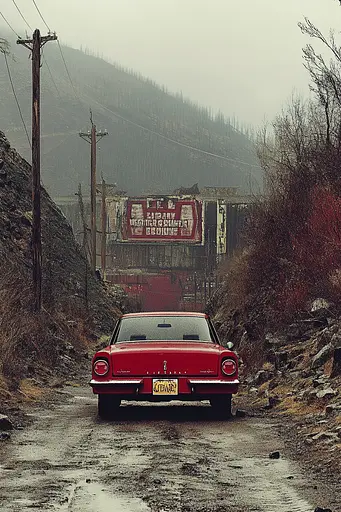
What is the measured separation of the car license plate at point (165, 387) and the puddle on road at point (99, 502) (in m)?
4.66

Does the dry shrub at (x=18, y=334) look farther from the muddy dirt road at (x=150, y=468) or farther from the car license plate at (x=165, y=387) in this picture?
the car license plate at (x=165, y=387)

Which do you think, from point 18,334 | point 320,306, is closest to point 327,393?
point 320,306

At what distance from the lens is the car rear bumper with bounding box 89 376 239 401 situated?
1230cm

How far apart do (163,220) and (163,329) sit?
232 feet

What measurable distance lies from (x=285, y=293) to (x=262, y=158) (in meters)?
24.5

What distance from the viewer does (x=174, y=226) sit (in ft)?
278

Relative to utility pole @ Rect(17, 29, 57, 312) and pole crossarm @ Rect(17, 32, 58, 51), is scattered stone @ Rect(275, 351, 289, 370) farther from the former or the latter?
pole crossarm @ Rect(17, 32, 58, 51)

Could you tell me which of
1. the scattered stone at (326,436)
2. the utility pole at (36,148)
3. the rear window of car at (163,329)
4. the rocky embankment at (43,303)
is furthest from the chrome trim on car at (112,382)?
the utility pole at (36,148)

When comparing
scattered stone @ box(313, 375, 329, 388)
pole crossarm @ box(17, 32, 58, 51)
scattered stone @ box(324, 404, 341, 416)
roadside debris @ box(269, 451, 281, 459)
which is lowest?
scattered stone @ box(313, 375, 329, 388)

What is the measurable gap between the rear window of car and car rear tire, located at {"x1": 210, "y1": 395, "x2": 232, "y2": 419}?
45.2 inches

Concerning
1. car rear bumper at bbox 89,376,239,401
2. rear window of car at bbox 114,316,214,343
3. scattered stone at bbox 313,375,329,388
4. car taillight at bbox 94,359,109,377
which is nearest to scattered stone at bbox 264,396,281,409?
scattered stone at bbox 313,375,329,388

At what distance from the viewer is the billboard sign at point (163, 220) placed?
83.9 meters

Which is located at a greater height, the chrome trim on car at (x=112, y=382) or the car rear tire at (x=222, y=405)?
the chrome trim on car at (x=112, y=382)

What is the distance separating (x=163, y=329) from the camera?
13727 millimetres
